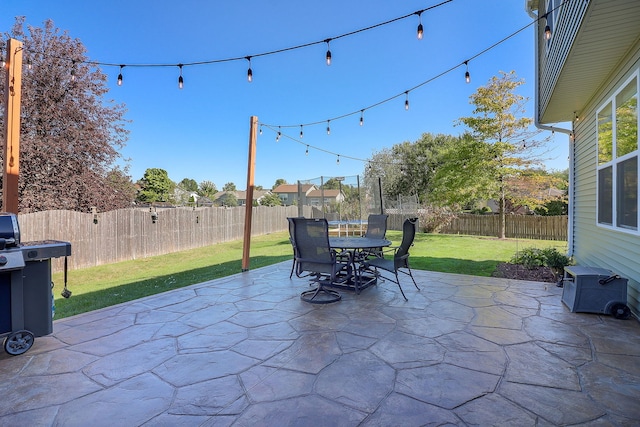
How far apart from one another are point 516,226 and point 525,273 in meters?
8.18

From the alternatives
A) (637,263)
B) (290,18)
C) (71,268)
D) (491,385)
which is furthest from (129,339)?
(290,18)

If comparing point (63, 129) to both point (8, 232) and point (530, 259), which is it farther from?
point (530, 259)

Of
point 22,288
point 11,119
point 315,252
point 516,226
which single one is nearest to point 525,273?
point 315,252

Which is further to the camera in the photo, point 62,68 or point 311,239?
point 62,68

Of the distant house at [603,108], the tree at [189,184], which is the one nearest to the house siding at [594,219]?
the distant house at [603,108]

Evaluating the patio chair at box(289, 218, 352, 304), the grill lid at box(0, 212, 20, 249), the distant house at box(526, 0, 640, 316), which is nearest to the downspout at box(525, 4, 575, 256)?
the distant house at box(526, 0, 640, 316)

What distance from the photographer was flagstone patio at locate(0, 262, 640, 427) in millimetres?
1783

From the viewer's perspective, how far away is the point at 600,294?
3.43 meters

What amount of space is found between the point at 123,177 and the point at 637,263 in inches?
496

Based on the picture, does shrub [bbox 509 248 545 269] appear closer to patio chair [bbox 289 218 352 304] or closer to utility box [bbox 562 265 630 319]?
utility box [bbox 562 265 630 319]

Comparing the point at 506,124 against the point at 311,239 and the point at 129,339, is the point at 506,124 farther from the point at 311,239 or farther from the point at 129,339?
the point at 129,339

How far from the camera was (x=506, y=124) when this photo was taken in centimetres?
1144

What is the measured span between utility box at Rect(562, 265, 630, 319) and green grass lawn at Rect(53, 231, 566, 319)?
90.5 inches

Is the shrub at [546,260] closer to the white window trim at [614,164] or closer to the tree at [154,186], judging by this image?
the white window trim at [614,164]
